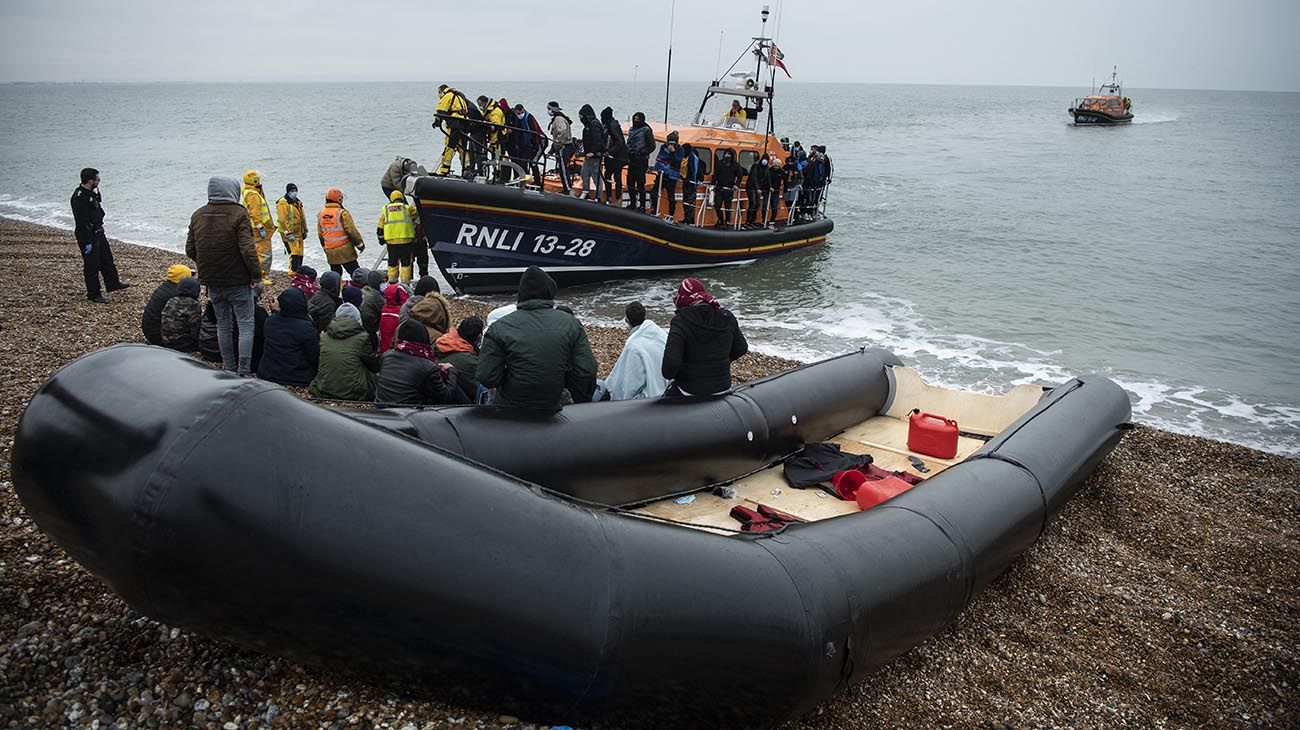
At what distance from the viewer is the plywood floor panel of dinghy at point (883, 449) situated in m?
4.70

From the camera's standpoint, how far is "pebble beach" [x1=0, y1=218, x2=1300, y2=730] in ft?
8.45

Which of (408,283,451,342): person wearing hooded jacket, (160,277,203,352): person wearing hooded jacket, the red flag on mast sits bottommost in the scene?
(160,277,203,352): person wearing hooded jacket

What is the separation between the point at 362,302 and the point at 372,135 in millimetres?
47582

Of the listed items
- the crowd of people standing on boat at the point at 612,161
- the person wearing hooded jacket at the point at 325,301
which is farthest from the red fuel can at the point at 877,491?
the crowd of people standing on boat at the point at 612,161

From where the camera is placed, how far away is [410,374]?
188 inches

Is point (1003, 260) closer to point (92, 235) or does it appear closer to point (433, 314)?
point (433, 314)

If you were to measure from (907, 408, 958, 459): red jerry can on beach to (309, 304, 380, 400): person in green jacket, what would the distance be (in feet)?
12.8

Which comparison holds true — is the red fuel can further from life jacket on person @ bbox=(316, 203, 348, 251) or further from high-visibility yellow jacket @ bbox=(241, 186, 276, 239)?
high-visibility yellow jacket @ bbox=(241, 186, 276, 239)

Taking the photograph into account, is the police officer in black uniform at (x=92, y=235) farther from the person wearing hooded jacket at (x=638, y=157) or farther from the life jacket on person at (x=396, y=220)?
the person wearing hooded jacket at (x=638, y=157)

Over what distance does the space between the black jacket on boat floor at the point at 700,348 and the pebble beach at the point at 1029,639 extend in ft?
6.33

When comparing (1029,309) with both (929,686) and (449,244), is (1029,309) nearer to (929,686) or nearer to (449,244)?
(449,244)

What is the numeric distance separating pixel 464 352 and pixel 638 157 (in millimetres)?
7022

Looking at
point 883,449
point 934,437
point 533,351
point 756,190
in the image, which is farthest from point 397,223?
point 934,437

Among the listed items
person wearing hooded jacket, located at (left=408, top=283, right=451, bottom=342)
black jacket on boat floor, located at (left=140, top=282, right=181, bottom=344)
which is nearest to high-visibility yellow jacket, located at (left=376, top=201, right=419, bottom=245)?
black jacket on boat floor, located at (left=140, top=282, right=181, bottom=344)
